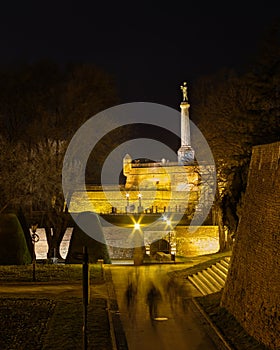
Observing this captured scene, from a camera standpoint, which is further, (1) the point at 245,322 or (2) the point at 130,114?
(2) the point at 130,114

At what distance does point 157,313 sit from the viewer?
1664 cm

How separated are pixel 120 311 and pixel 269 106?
26.4 feet

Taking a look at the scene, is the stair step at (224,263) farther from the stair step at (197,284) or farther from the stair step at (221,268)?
the stair step at (197,284)

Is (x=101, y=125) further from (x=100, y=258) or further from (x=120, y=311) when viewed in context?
(x=120, y=311)

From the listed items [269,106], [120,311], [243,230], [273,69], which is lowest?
[120,311]

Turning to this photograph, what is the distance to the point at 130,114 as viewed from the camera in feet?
137

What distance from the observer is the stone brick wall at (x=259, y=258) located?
1205cm

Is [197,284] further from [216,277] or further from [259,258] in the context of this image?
[259,258]

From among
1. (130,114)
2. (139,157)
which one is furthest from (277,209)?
(139,157)

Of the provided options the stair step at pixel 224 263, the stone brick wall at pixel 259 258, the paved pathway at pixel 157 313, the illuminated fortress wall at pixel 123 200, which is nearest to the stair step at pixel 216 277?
the stair step at pixel 224 263

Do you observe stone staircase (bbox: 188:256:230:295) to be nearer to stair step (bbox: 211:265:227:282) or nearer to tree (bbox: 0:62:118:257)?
stair step (bbox: 211:265:227:282)

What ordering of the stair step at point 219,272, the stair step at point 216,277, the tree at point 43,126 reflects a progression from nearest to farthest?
the stair step at point 216,277
the stair step at point 219,272
the tree at point 43,126

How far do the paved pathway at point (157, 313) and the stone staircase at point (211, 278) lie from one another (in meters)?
0.33

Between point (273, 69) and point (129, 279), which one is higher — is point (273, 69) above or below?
above
